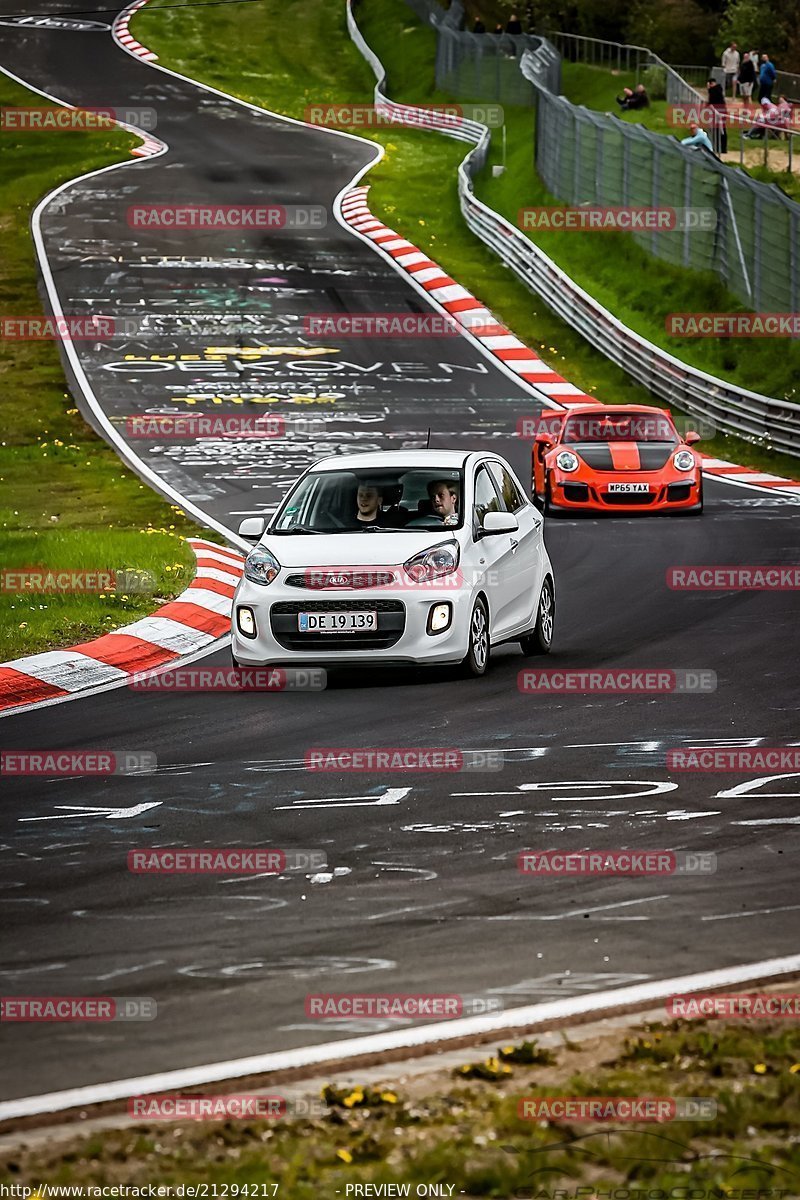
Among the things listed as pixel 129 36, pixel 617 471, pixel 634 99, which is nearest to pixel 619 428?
pixel 617 471

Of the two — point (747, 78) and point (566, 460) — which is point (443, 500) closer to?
point (566, 460)

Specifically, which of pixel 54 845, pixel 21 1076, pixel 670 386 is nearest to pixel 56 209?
pixel 670 386

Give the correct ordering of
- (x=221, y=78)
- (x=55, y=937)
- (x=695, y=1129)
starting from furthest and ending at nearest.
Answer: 1. (x=221, y=78)
2. (x=55, y=937)
3. (x=695, y=1129)

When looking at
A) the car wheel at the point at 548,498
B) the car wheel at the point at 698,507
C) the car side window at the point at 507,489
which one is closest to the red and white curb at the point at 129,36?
the car wheel at the point at 548,498

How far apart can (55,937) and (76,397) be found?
2377cm

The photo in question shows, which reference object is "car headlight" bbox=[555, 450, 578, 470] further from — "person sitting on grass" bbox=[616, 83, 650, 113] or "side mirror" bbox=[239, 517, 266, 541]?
"person sitting on grass" bbox=[616, 83, 650, 113]

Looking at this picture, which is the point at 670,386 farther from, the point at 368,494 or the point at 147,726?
the point at 147,726

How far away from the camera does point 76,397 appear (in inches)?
1188

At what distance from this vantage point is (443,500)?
13641 mm

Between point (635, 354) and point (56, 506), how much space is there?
13.4 meters

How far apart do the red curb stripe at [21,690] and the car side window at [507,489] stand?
11.8 feet

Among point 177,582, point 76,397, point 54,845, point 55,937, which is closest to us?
point 55,937

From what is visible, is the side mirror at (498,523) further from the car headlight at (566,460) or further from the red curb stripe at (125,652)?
the car headlight at (566,460)

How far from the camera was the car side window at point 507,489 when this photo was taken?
14.4 meters
